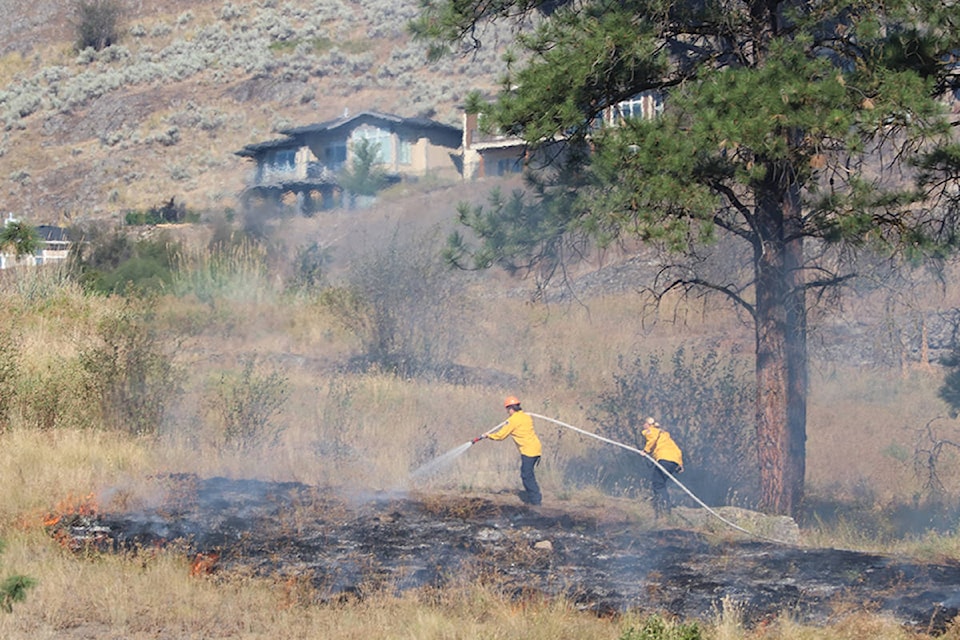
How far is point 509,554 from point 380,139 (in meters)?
46.0

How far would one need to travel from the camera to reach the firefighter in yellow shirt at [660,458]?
14.6m

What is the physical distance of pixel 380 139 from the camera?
5653 centimetres

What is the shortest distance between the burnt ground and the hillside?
4756 centimetres

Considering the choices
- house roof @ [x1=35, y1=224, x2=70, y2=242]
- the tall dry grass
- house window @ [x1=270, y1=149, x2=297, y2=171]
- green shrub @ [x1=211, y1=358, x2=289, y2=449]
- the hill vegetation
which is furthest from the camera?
house window @ [x1=270, y1=149, x2=297, y2=171]

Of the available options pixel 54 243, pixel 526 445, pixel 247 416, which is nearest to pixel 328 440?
pixel 247 416

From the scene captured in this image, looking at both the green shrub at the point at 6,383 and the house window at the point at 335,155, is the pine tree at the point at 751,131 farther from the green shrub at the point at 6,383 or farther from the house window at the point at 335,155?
the house window at the point at 335,155

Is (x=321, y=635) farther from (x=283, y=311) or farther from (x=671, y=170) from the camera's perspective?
(x=283, y=311)

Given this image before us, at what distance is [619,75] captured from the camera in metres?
14.2

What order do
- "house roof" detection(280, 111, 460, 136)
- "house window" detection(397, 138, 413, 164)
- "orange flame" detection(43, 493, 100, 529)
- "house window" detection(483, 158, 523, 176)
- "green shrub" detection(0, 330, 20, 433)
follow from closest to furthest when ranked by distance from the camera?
"orange flame" detection(43, 493, 100, 529) → "green shrub" detection(0, 330, 20, 433) → "house window" detection(483, 158, 523, 176) → "house roof" detection(280, 111, 460, 136) → "house window" detection(397, 138, 413, 164)

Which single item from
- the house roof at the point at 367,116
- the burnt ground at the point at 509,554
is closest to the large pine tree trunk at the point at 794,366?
the burnt ground at the point at 509,554

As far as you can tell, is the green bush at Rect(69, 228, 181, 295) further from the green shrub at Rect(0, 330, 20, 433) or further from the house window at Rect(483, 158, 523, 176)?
the house window at Rect(483, 158, 523, 176)

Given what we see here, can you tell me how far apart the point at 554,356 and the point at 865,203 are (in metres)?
14.6

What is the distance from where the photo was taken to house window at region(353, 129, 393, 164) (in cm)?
5600

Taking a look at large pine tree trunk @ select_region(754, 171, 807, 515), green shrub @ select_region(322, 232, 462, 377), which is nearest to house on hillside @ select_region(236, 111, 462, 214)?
green shrub @ select_region(322, 232, 462, 377)
